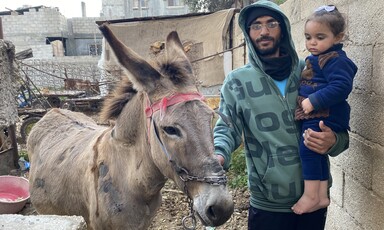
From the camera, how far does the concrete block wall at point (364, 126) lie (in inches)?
78.4

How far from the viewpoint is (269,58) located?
201 centimetres

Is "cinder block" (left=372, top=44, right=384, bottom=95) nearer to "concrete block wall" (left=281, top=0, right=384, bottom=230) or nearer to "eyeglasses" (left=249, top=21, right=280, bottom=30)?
"concrete block wall" (left=281, top=0, right=384, bottom=230)

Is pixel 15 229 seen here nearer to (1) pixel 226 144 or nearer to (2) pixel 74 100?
(1) pixel 226 144

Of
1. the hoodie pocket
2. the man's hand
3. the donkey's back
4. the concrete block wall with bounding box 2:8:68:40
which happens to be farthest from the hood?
the concrete block wall with bounding box 2:8:68:40

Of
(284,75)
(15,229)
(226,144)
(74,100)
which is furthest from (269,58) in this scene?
(74,100)

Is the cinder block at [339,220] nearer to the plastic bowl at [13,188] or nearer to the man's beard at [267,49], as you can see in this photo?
the man's beard at [267,49]

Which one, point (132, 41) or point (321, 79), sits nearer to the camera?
point (321, 79)

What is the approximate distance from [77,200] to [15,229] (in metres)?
1.62

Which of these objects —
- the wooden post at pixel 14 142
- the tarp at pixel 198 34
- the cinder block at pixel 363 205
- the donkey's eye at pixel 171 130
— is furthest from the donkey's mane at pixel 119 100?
the tarp at pixel 198 34

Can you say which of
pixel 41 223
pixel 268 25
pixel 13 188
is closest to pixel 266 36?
pixel 268 25

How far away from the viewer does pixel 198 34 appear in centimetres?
1044

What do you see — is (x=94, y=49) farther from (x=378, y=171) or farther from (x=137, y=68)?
(x=378, y=171)

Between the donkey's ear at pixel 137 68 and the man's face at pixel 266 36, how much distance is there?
64 cm

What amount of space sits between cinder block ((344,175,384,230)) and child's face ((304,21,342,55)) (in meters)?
0.99
